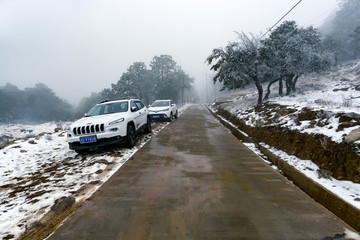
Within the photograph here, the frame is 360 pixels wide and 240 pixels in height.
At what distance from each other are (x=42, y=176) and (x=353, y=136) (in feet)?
22.5

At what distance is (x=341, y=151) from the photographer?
3957 millimetres

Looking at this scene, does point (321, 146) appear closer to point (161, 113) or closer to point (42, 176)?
point (42, 176)

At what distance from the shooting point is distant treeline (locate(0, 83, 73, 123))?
56.9 meters

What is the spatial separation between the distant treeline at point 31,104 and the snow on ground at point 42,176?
176 ft

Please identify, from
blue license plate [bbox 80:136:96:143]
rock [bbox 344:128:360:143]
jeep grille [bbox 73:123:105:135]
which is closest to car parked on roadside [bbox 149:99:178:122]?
jeep grille [bbox 73:123:105:135]

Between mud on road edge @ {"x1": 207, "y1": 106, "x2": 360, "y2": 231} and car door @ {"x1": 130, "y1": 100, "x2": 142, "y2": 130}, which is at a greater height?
car door @ {"x1": 130, "y1": 100, "x2": 142, "y2": 130}

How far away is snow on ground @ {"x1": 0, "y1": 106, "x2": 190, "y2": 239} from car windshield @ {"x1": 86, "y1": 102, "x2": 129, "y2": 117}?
1.51 m

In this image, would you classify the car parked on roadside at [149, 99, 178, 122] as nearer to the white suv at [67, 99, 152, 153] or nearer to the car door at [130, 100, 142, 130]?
the car door at [130, 100, 142, 130]

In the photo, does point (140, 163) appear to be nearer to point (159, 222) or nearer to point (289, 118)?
point (159, 222)

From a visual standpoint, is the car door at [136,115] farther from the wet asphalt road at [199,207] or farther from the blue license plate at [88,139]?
the wet asphalt road at [199,207]

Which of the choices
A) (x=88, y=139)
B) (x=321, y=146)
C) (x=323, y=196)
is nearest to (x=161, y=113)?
(x=88, y=139)

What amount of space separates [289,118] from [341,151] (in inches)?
131

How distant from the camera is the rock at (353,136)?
389 centimetres

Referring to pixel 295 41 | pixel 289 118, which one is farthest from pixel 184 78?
pixel 289 118
